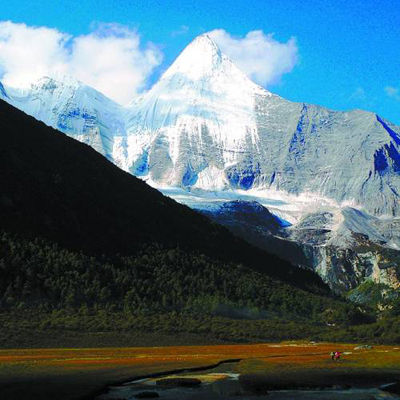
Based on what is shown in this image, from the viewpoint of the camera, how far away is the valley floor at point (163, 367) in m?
82.3

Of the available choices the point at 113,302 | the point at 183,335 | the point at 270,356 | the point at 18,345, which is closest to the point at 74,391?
the point at 270,356

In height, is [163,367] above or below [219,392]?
above

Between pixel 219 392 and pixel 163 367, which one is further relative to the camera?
pixel 163 367

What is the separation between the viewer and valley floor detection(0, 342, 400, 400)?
3241 inches

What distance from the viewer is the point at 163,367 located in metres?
103

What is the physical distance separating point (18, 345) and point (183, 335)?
43.2m

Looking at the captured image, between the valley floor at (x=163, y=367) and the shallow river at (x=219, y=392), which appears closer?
the shallow river at (x=219, y=392)

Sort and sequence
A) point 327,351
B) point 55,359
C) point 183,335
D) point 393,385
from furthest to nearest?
point 183,335 → point 327,351 → point 55,359 → point 393,385

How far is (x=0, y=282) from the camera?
173 m

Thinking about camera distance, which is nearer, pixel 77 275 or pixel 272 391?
pixel 272 391

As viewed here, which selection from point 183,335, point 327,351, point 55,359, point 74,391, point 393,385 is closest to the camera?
point 74,391

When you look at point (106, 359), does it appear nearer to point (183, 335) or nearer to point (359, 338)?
point (183, 335)

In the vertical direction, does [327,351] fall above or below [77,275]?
below

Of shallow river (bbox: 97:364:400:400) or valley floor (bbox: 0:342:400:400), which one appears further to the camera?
valley floor (bbox: 0:342:400:400)
